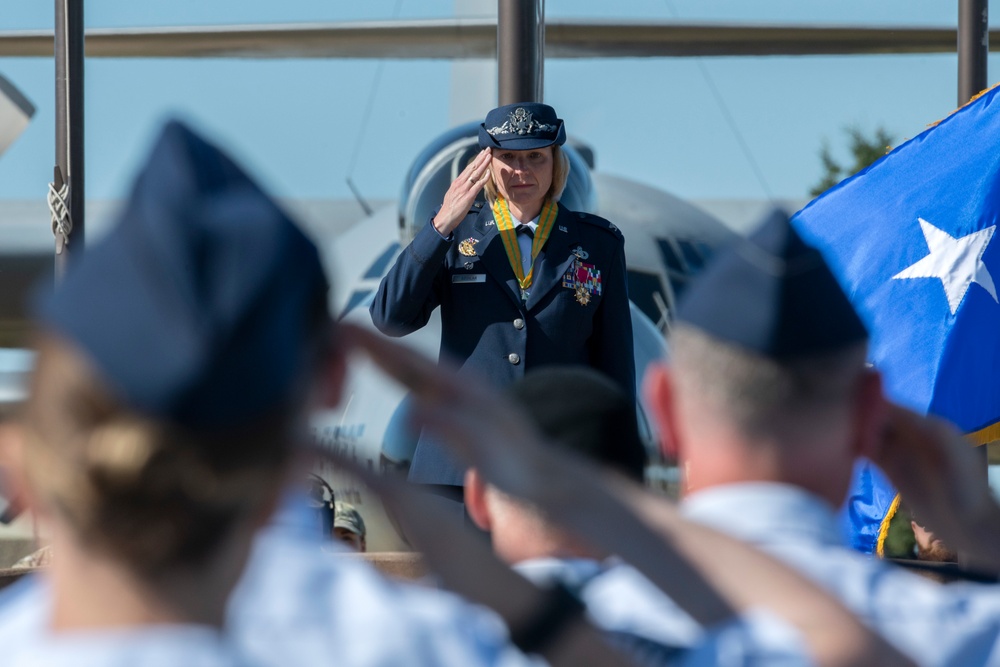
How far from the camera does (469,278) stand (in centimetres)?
417

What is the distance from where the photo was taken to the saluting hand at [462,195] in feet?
13.1

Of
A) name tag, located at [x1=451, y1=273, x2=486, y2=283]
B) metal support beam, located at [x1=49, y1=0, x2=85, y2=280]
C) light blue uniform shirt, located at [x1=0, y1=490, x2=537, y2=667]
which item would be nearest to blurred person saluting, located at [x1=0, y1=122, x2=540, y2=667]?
light blue uniform shirt, located at [x1=0, y1=490, x2=537, y2=667]

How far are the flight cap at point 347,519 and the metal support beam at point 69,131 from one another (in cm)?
179

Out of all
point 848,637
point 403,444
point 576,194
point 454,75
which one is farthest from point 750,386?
point 454,75


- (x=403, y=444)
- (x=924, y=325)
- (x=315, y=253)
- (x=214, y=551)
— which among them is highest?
(x=315, y=253)

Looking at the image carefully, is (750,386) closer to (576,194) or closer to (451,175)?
(576,194)

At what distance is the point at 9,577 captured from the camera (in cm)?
453

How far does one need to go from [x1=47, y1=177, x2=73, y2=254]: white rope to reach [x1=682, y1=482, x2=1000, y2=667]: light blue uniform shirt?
19.0 feet

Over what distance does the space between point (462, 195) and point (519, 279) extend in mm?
315

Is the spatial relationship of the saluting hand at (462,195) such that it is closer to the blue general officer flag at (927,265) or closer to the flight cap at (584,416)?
the flight cap at (584,416)

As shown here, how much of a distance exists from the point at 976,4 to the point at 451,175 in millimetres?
3523

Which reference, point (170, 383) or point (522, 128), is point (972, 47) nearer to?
point (522, 128)

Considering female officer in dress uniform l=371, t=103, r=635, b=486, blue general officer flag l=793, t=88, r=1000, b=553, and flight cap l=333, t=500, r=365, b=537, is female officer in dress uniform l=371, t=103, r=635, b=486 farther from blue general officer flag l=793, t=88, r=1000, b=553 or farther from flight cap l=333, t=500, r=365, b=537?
flight cap l=333, t=500, r=365, b=537

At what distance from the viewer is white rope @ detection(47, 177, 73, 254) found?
6871mm
